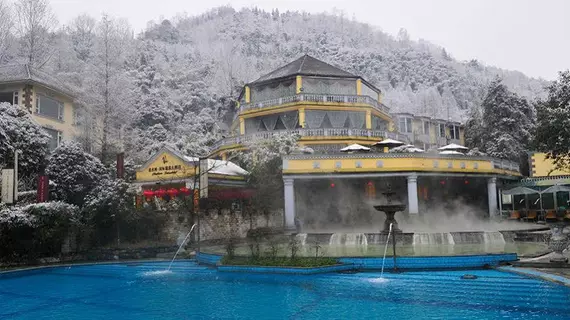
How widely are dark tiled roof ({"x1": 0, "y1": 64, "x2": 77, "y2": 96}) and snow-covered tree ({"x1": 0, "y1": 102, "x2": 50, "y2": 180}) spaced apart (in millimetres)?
6860

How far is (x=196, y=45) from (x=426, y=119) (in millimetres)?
73846

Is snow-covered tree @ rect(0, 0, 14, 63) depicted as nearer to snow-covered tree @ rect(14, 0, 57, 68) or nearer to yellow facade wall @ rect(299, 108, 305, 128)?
snow-covered tree @ rect(14, 0, 57, 68)

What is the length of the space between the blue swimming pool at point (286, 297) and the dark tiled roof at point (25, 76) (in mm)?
20963

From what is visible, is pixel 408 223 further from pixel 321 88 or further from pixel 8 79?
pixel 8 79

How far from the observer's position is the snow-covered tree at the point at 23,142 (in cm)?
2331

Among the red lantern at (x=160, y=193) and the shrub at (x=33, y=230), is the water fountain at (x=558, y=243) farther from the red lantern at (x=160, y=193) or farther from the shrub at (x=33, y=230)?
the shrub at (x=33, y=230)

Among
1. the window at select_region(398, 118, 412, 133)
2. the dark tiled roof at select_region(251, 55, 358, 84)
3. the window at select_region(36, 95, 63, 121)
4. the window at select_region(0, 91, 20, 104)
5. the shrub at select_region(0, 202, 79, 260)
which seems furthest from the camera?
the window at select_region(398, 118, 412, 133)

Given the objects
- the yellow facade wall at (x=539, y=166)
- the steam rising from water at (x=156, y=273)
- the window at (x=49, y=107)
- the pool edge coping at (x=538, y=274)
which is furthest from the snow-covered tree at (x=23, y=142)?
the yellow facade wall at (x=539, y=166)

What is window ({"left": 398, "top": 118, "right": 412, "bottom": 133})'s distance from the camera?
160ft

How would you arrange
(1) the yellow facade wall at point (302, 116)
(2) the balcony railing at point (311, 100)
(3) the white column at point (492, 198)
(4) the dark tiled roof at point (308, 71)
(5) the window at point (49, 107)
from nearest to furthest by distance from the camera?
(3) the white column at point (492, 198) → (5) the window at point (49, 107) → (1) the yellow facade wall at point (302, 116) → (2) the balcony railing at point (311, 100) → (4) the dark tiled roof at point (308, 71)

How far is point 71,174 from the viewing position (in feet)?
79.4

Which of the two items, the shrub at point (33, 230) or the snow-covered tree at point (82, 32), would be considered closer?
the shrub at point (33, 230)

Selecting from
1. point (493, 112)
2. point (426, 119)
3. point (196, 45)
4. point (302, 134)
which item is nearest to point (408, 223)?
point (302, 134)

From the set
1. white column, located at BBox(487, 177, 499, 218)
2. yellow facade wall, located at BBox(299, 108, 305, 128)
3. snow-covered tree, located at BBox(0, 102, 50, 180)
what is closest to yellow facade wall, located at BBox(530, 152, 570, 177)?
white column, located at BBox(487, 177, 499, 218)
